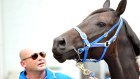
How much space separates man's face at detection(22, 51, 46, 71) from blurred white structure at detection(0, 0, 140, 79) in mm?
3106

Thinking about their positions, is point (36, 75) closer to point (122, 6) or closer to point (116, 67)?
point (116, 67)

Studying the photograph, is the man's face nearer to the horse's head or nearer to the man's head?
the man's head

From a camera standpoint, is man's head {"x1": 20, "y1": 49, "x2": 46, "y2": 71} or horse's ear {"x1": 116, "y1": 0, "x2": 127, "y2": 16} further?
man's head {"x1": 20, "y1": 49, "x2": 46, "y2": 71}

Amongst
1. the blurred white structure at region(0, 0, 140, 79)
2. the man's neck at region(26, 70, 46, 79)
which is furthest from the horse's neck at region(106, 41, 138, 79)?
the blurred white structure at region(0, 0, 140, 79)

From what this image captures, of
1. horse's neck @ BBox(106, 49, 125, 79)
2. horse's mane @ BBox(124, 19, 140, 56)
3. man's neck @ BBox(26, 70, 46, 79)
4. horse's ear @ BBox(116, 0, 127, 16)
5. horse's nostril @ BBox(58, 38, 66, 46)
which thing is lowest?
man's neck @ BBox(26, 70, 46, 79)

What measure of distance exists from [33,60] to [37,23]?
3821mm

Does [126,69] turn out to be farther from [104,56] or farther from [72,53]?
[72,53]

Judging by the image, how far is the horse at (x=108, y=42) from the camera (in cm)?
258

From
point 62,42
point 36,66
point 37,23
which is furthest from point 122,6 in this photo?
point 37,23

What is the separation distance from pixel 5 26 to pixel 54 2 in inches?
46.5

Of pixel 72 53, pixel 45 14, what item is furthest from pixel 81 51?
pixel 45 14

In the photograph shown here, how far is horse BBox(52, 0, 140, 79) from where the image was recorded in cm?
258

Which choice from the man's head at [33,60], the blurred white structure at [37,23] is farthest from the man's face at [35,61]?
the blurred white structure at [37,23]

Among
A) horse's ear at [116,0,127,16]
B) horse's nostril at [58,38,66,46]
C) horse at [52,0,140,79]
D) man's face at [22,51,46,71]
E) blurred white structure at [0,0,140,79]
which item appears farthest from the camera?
blurred white structure at [0,0,140,79]
